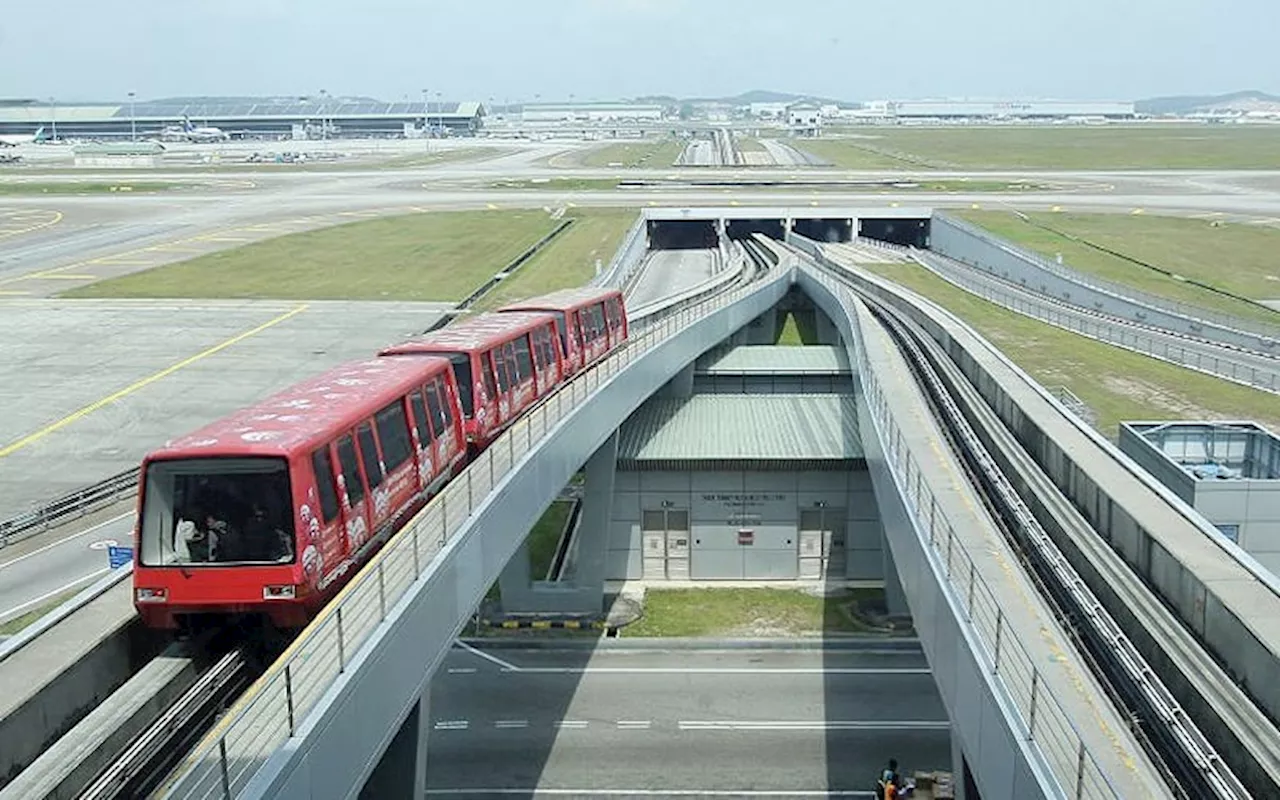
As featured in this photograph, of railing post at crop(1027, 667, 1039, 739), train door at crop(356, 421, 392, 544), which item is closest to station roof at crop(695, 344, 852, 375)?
train door at crop(356, 421, 392, 544)

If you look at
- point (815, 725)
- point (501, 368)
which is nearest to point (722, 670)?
point (815, 725)

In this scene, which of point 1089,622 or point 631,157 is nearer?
point 1089,622

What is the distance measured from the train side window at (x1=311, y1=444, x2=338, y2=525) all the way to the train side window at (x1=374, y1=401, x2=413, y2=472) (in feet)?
6.22

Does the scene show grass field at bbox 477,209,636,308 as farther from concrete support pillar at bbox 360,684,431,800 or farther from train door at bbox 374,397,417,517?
concrete support pillar at bbox 360,684,431,800

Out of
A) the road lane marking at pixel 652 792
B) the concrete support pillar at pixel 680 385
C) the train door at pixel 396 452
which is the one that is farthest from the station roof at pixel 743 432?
the train door at pixel 396 452

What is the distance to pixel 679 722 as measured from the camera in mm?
24406

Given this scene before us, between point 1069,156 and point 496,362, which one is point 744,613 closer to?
point 496,362

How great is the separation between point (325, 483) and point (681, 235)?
85.0 meters

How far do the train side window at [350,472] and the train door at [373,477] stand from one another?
187mm

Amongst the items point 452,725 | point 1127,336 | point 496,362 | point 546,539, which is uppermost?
point 496,362

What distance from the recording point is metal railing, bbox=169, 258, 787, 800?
938 cm

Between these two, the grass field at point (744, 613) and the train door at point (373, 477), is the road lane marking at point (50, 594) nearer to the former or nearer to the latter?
the grass field at point (744, 613)

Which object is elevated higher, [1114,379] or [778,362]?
[778,362]

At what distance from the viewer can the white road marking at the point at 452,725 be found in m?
24.2
